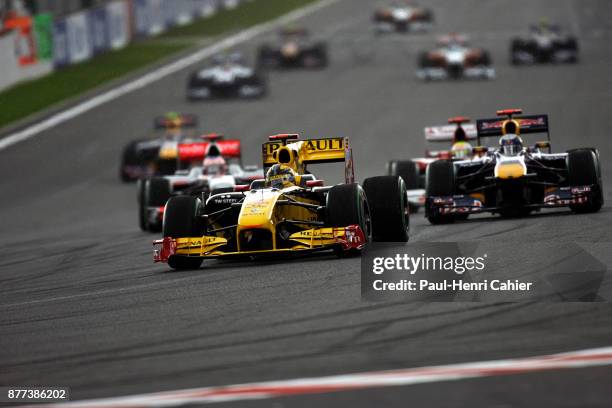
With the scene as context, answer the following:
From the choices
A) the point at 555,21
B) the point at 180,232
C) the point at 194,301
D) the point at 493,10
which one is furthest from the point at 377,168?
the point at 493,10

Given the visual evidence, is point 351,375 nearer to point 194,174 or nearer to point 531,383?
point 531,383

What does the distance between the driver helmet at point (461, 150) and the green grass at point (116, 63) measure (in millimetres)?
22377

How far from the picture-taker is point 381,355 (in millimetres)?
9750

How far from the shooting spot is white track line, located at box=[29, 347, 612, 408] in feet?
28.5

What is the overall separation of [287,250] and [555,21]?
51.5 m

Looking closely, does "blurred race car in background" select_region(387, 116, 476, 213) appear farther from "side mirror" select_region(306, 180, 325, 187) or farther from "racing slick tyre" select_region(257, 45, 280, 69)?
"racing slick tyre" select_region(257, 45, 280, 69)

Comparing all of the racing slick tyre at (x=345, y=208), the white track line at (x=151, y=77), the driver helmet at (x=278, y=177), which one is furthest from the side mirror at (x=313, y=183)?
the white track line at (x=151, y=77)

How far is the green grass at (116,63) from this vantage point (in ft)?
151

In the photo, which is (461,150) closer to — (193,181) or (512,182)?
(512,182)

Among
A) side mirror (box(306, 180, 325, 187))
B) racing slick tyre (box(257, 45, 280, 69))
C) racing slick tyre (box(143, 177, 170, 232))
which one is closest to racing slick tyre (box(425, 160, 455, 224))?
side mirror (box(306, 180, 325, 187))

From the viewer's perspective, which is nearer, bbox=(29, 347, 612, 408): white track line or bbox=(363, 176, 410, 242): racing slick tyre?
bbox=(29, 347, 612, 408): white track line

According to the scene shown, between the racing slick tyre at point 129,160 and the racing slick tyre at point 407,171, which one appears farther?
the racing slick tyre at point 129,160

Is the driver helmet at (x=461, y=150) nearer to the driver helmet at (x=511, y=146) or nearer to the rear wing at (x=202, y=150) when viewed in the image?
the driver helmet at (x=511, y=146)

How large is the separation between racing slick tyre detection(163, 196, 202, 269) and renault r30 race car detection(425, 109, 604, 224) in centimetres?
490
